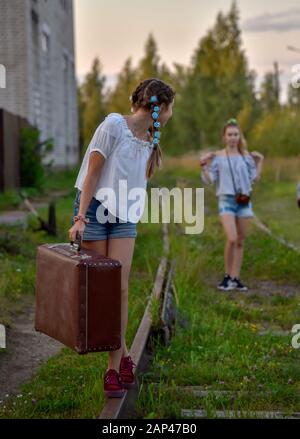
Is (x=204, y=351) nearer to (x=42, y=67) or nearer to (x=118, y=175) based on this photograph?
(x=118, y=175)

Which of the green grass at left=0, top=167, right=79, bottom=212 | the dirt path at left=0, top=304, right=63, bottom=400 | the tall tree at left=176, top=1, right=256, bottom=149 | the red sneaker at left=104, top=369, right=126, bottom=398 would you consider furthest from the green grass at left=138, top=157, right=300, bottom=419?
the tall tree at left=176, top=1, right=256, bottom=149

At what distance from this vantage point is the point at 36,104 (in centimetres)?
2692

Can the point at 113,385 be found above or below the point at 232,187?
below

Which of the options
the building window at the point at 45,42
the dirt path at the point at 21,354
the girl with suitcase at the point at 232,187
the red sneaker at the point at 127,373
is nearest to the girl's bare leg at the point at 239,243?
the girl with suitcase at the point at 232,187

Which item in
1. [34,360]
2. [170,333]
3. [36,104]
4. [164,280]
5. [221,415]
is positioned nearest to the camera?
[221,415]

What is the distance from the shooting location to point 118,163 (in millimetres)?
4555

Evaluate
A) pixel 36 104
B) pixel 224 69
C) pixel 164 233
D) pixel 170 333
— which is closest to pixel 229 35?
pixel 224 69

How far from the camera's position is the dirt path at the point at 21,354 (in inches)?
218

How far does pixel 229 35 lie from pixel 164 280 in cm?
4244

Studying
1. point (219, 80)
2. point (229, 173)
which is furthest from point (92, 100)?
point (229, 173)

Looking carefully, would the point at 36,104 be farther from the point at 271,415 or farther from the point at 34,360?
the point at 271,415

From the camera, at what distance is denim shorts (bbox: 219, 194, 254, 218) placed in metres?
9.20

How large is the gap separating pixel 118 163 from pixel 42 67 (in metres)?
24.2
